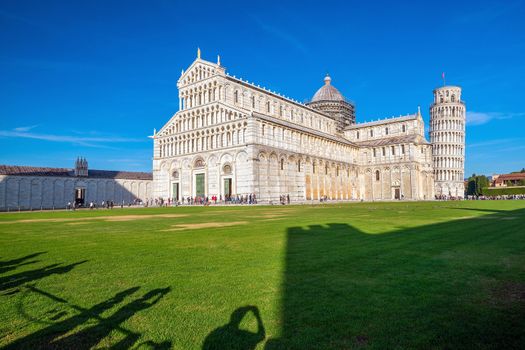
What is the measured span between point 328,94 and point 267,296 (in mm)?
87990

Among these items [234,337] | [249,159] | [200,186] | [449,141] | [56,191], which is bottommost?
[234,337]

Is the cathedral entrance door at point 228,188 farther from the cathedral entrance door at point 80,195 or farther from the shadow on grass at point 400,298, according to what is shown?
the shadow on grass at point 400,298

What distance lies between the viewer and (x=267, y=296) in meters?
5.79

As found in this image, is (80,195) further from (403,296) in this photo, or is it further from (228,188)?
(403,296)

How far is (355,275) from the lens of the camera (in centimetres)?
707

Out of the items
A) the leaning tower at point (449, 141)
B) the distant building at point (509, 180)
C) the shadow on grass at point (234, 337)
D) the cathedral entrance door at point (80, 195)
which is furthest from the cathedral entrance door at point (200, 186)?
the distant building at point (509, 180)

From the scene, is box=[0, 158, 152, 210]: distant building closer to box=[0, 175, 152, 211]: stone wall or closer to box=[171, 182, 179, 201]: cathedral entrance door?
box=[0, 175, 152, 211]: stone wall

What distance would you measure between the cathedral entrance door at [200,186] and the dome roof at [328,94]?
42.1 meters

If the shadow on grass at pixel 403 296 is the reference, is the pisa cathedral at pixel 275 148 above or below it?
above

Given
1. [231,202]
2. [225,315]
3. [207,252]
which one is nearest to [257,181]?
[231,202]

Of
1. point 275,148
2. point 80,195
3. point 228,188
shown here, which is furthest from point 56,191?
point 275,148

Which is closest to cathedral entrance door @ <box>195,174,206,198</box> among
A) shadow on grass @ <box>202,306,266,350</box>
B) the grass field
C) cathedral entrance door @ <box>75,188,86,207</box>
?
cathedral entrance door @ <box>75,188,86,207</box>

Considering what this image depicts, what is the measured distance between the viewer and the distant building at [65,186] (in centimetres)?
5641

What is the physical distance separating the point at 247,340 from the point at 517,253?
27.2 ft
